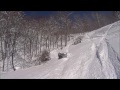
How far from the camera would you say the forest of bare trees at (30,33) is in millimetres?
17433

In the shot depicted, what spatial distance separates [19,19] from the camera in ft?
62.8

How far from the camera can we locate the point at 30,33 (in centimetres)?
2784

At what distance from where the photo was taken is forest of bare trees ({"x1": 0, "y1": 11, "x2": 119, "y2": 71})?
1743 centimetres

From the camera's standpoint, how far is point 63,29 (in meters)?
28.8

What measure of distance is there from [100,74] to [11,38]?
50.3ft

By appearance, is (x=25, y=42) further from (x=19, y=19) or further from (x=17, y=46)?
(x=19, y=19)

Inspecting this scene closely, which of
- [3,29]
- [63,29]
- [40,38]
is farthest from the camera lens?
[40,38]

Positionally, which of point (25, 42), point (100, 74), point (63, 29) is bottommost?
point (100, 74)
